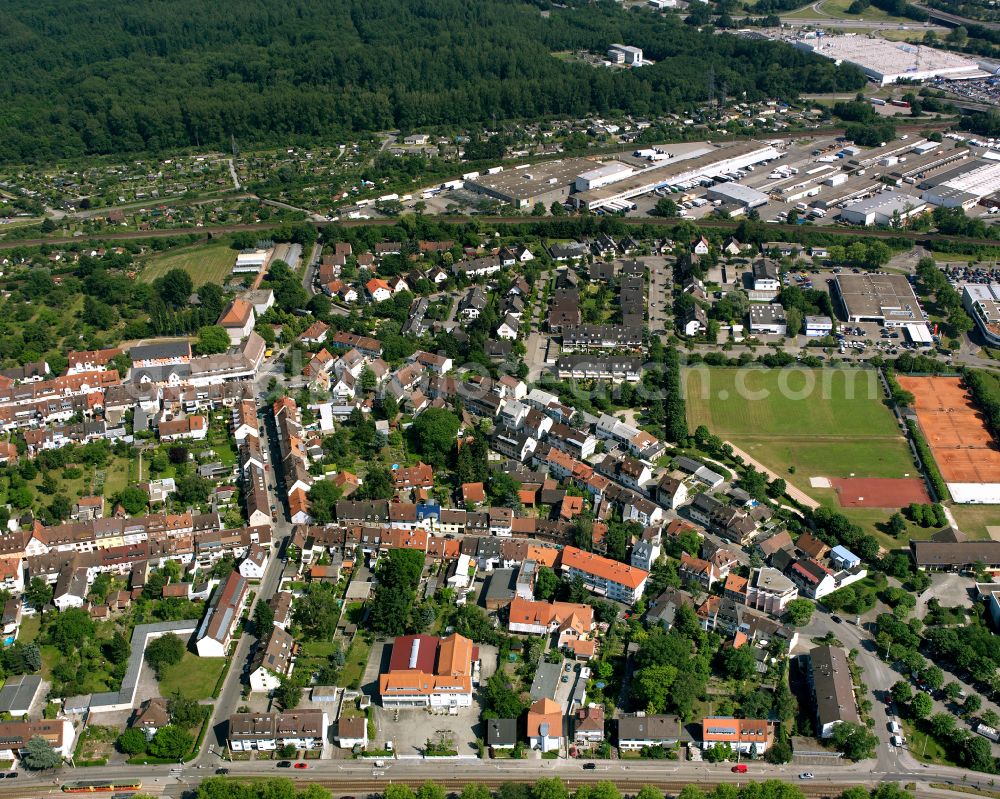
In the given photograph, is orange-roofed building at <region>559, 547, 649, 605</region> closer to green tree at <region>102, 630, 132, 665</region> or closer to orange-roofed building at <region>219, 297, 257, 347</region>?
green tree at <region>102, 630, 132, 665</region>

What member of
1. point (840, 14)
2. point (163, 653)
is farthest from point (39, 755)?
point (840, 14)

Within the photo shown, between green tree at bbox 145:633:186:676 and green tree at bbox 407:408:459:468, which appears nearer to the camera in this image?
green tree at bbox 145:633:186:676

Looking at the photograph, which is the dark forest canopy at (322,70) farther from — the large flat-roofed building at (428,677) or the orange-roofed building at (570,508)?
the large flat-roofed building at (428,677)

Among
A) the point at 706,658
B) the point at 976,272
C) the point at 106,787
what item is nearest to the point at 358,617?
the point at 106,787

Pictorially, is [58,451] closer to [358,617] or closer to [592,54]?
[358,617]

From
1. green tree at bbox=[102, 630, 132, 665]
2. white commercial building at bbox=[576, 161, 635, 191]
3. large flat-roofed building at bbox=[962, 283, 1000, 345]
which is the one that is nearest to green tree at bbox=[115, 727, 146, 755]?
green tree at bbox=[102, 630, 132, 665]

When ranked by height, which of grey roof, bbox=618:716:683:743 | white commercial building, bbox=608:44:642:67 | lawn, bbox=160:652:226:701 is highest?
white commercial building, bbox=608:44:642:67
